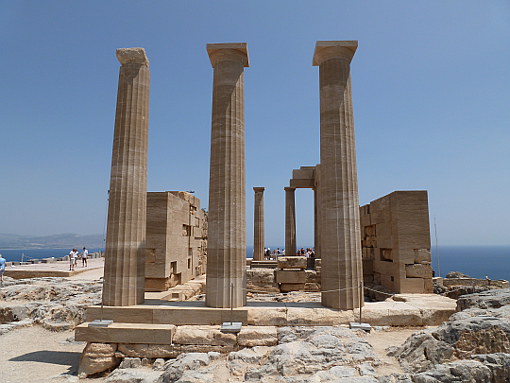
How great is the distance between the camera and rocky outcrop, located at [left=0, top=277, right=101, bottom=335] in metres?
12.6

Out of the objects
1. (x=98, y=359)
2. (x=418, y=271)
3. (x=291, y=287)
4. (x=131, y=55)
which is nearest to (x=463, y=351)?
(x=418, y=271)

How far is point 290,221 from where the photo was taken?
26297mm

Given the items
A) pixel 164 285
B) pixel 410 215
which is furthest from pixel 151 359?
pixel 410 215

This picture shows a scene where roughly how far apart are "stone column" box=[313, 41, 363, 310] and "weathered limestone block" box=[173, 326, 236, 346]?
2.80 m

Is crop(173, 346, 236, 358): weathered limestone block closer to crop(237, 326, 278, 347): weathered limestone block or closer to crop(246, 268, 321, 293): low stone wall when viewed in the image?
crop(237, 326, 278, 347): weathered limestone block

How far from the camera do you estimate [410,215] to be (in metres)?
11.5

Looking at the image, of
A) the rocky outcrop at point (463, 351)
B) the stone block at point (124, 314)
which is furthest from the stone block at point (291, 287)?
the rocky outcrop at point (463, 351)

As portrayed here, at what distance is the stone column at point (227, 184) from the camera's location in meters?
9.11

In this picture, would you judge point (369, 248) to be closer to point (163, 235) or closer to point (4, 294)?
point (163, 235)

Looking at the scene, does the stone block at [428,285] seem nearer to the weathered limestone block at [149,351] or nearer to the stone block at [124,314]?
the weathered limestone block at [149,351]

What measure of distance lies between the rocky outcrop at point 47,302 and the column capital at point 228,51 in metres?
10.2

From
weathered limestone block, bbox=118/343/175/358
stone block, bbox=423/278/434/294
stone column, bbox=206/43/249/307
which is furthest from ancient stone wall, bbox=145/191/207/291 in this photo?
stone block, bbox=423/278/434/294

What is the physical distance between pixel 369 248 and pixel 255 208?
14.0 metres

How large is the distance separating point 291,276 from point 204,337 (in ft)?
27.9
